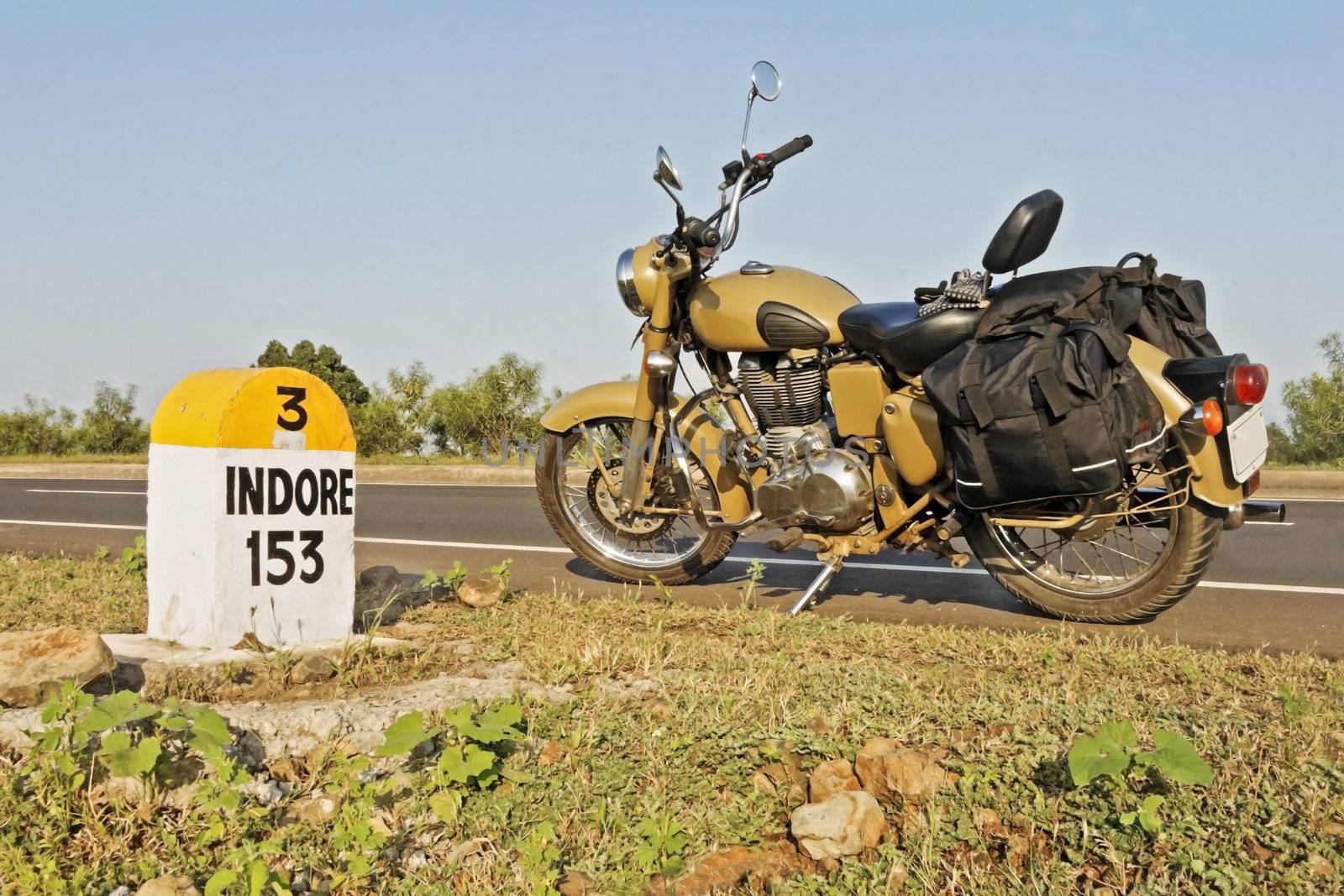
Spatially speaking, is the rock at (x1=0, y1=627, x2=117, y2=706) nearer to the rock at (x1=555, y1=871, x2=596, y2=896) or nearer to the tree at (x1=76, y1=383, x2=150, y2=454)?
the rock at (x1=555, y1=871, x2=596, y2=896)

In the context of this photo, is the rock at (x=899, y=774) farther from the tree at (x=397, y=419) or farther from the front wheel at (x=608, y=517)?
the tree at (x=397, y=419)

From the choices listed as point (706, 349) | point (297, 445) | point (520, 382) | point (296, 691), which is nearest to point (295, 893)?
point (296, 691)

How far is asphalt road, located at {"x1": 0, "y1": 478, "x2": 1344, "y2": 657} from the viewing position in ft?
15.7

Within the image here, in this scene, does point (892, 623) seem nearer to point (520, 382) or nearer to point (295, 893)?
point (295, 893)

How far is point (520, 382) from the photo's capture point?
711 inches

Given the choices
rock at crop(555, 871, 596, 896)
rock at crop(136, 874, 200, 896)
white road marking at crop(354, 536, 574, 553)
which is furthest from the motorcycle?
rock at crop(136, 874, 200, 896)

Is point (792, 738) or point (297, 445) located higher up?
point (297, 445)

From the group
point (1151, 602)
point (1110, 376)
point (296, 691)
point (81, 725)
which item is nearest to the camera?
point (81, 725)

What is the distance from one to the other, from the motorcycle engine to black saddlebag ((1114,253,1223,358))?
131 centimetres

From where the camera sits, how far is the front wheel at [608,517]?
5.80 metres

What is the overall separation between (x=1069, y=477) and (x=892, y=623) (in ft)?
3.68

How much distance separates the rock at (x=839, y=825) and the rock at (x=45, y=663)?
2040 millimetres

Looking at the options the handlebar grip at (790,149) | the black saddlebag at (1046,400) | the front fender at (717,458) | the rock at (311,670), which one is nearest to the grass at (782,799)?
the rock at (311,670)

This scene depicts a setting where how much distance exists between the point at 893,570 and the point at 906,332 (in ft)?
6.62
